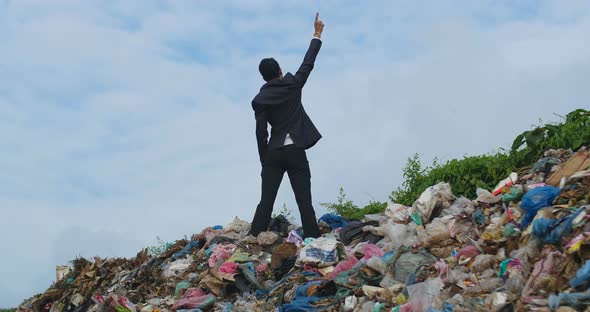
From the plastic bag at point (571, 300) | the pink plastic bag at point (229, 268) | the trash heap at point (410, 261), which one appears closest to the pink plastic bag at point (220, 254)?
the trash heap at point (410, 261)

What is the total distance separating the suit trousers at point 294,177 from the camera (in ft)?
28.0

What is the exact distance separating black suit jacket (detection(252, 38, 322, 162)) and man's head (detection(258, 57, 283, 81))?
0.11 meters

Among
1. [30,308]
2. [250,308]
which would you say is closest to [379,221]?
[250,308]

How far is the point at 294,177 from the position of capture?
8.62 m

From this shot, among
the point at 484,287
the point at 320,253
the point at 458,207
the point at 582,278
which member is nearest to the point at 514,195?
the point at 458,207

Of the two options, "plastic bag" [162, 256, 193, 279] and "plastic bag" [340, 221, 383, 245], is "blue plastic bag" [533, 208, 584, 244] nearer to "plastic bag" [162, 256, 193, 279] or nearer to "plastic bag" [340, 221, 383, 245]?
"plastic bag" [340, 221, 383, 245]

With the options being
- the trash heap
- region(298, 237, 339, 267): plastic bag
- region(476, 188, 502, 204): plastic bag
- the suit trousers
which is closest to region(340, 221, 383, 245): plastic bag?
the trash heap

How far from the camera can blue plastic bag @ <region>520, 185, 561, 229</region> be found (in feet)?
20.7

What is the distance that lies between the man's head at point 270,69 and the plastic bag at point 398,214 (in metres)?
1.90

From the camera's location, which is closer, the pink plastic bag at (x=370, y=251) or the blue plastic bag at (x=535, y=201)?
the blue plastic bag at (x=535, y=201)

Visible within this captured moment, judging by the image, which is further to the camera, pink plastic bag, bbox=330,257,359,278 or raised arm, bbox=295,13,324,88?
raised arm, bbox=295,13,324,88

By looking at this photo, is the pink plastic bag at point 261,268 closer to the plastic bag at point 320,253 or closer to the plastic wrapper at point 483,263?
the plastic bag at point 320,253

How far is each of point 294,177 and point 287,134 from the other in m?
0.47

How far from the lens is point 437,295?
19.2 feet
